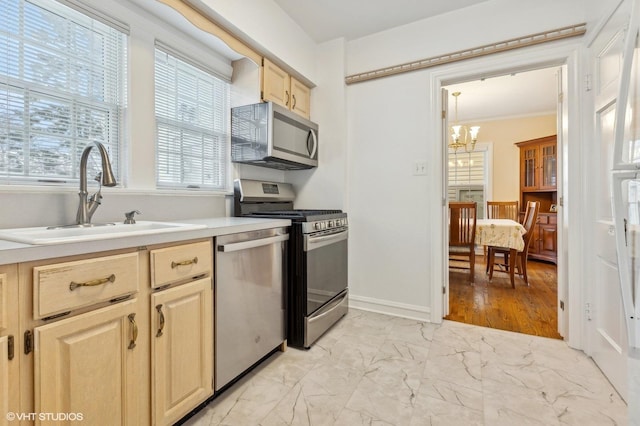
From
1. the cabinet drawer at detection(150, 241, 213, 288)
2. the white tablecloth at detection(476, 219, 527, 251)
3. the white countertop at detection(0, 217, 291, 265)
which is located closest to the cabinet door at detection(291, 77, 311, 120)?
the white countertop at detection(0, 217, 291, 265)

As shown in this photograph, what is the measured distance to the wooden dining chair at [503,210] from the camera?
5.11 m

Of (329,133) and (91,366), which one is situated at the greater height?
(329,133)

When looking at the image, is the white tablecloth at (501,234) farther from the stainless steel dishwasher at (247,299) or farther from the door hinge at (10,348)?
the door hinge at (10,348)

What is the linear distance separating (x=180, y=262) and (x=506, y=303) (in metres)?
3.03

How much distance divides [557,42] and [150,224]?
2.87 meters

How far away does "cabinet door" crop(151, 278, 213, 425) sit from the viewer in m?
1.19

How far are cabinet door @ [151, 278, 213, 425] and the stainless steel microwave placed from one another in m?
1.19

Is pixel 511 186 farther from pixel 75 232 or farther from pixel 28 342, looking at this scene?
pixel 28 342

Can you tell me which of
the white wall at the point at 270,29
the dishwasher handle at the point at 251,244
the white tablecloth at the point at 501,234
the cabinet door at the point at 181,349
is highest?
the white wall at the point at 270,29

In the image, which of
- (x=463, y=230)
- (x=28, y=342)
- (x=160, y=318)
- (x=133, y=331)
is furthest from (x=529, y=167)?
(x=28, y=342)

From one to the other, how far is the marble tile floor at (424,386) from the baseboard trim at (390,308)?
1.04ft

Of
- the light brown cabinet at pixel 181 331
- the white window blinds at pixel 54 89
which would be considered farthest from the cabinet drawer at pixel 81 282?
the white window blinds at pixel 54 89

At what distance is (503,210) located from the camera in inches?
206

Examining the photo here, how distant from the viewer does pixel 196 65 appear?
2131 mm
